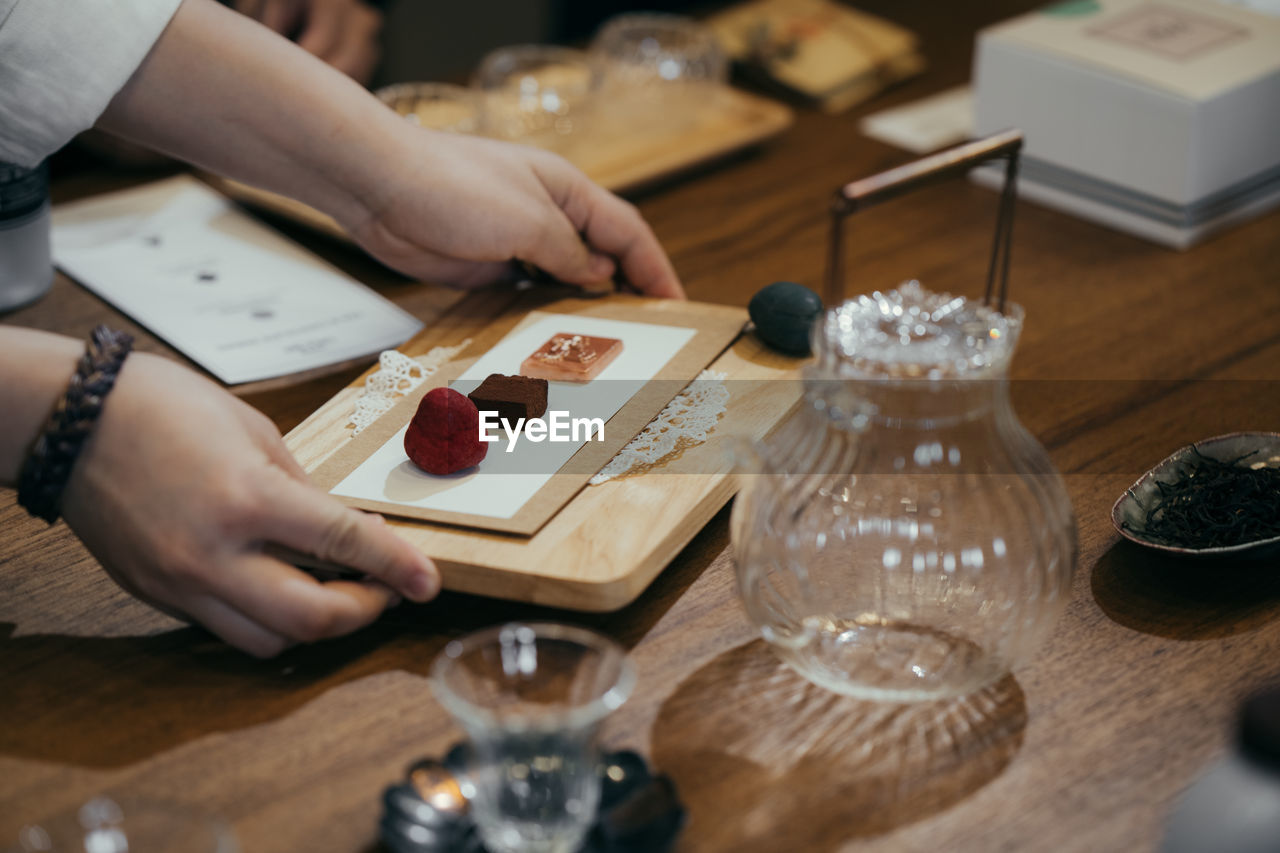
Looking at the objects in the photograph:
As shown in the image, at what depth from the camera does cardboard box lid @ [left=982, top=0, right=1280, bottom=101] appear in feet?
3.90

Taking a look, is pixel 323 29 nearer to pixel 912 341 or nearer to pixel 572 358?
pixel 572 358


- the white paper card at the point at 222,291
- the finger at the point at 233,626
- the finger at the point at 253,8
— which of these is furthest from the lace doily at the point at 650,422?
the finger at the point at 253,8

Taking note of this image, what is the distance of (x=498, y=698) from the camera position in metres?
0.59

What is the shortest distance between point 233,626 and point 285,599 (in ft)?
0.13

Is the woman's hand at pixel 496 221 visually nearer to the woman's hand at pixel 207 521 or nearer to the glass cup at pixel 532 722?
the woman's hand at pixel 207 521

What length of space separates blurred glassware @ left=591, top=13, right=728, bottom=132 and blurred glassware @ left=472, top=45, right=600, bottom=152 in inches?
1.4

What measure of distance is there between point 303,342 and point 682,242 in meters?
0.40

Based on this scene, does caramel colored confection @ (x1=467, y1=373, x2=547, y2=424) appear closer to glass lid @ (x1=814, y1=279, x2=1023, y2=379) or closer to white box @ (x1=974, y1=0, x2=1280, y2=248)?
glass lid @ (x1=814, y1=279, x2=1023, y2=379)

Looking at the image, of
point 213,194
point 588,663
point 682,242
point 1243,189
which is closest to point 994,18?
point 1243,189

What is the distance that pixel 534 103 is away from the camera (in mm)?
1371

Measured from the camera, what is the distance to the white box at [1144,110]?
1.18 meters

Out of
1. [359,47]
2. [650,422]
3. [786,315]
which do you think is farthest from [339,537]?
[359,47]

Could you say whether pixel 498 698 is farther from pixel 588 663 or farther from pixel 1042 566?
pixel 1042 566

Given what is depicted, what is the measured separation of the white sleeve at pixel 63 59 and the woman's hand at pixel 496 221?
0.67ft
